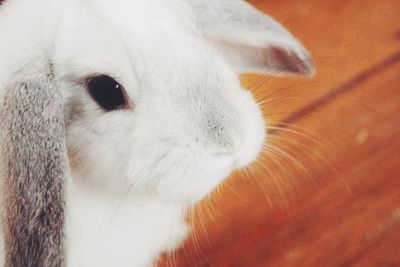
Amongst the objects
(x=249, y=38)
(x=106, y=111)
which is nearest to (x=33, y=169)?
(x=106, y=111)

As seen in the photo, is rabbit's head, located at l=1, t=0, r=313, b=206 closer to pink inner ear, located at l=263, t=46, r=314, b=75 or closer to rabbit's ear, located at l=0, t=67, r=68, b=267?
rabbit's ear, located at l=0, t=67, r=68, b=267

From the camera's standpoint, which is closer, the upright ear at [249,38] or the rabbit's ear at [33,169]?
the rabbit's ear at [33,169]

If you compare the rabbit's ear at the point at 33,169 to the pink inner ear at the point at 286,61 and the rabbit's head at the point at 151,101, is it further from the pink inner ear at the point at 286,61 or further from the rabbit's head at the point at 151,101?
the pink inner ear at the point at 286,61

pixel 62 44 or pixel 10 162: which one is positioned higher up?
pixel 62 44

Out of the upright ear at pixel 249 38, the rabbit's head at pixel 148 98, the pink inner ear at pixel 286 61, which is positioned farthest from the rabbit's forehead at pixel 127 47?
the pink inner ear at pixel 286 61

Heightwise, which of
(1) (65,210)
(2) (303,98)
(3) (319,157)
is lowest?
(1) (65,210)

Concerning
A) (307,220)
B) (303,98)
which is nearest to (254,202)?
(307,220)

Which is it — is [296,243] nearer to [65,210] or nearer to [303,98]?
[303,98]
